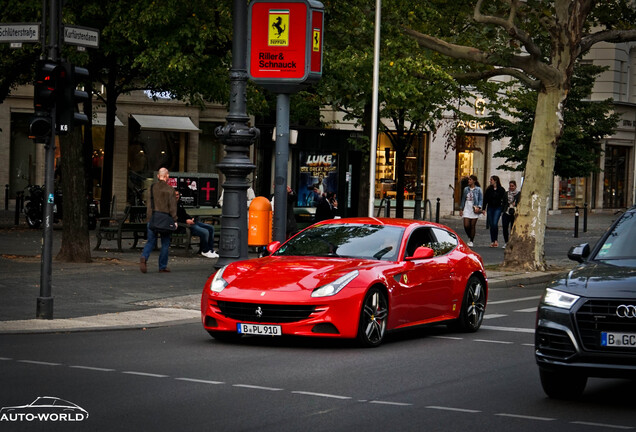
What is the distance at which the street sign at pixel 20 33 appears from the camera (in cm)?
1453

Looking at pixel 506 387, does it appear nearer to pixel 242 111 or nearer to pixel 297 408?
pixel 297 408

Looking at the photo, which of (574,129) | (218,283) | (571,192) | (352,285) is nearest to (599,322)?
(352,285)

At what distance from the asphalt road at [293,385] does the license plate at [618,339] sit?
21.3 inches

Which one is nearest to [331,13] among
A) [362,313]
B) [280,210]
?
[280,210]

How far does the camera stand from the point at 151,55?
23.0 metres

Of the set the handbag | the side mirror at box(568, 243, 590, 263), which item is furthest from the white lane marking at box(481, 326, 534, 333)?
the handbag

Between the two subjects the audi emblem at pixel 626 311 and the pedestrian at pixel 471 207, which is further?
the pedestrian at pixel 471 207

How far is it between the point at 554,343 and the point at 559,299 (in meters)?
0.34

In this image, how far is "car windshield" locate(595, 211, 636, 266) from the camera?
10.0 meters

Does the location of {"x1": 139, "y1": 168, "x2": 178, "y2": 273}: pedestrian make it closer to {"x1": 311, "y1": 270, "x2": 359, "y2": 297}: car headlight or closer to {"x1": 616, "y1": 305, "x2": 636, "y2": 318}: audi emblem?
{"x1": 311, "y1": 270, "x2": 359, "y2": 297}: car headlight

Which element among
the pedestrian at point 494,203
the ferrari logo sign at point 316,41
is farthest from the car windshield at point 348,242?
the pedestrian at point 494,203

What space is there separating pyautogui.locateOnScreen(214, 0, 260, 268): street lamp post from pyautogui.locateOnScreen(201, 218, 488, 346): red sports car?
3224 mm

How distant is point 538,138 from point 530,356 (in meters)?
13.0

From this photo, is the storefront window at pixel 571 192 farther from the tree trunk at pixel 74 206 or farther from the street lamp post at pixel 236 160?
the street lamp post at pixel 236 160
